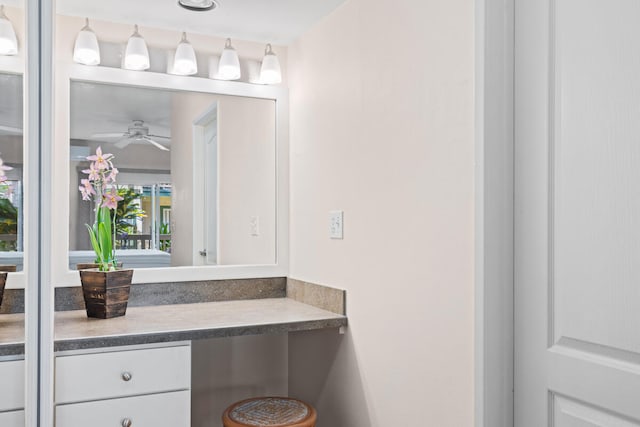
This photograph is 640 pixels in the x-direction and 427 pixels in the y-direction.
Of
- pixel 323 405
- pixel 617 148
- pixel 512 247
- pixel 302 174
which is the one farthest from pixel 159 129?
pixel 617 148

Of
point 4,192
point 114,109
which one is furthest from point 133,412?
point 114,109

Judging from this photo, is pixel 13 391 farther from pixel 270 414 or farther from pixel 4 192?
pixel 270 414

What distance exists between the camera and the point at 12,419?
155 cm

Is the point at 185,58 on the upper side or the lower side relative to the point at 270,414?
upper

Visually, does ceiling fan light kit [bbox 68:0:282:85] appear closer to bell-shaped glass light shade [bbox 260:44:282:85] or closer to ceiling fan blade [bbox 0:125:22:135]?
bell-shaped glass light shade [bbox 260:44:282:85]

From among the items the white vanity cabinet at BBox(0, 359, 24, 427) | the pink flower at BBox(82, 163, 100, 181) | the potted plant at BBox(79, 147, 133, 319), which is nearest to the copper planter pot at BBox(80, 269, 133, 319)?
the potted plant at BBox(79, 147, 133, 319)

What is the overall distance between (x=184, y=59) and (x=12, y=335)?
143 cm

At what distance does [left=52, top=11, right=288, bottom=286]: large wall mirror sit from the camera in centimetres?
228

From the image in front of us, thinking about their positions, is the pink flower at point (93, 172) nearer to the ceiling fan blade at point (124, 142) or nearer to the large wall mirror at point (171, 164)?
the large wall mirror at point (171, 164)

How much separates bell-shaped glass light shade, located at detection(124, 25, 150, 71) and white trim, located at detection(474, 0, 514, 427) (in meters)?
1.51

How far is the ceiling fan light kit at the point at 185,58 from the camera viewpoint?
7.44 feet

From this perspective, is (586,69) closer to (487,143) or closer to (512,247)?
(487,143)

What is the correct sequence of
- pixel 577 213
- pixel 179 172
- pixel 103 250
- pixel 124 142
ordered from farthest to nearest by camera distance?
1. pixel 179 172
2. pixel 124 142
3. pixel 103 250
4. pixel 577 213

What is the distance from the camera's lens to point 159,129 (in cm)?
245
